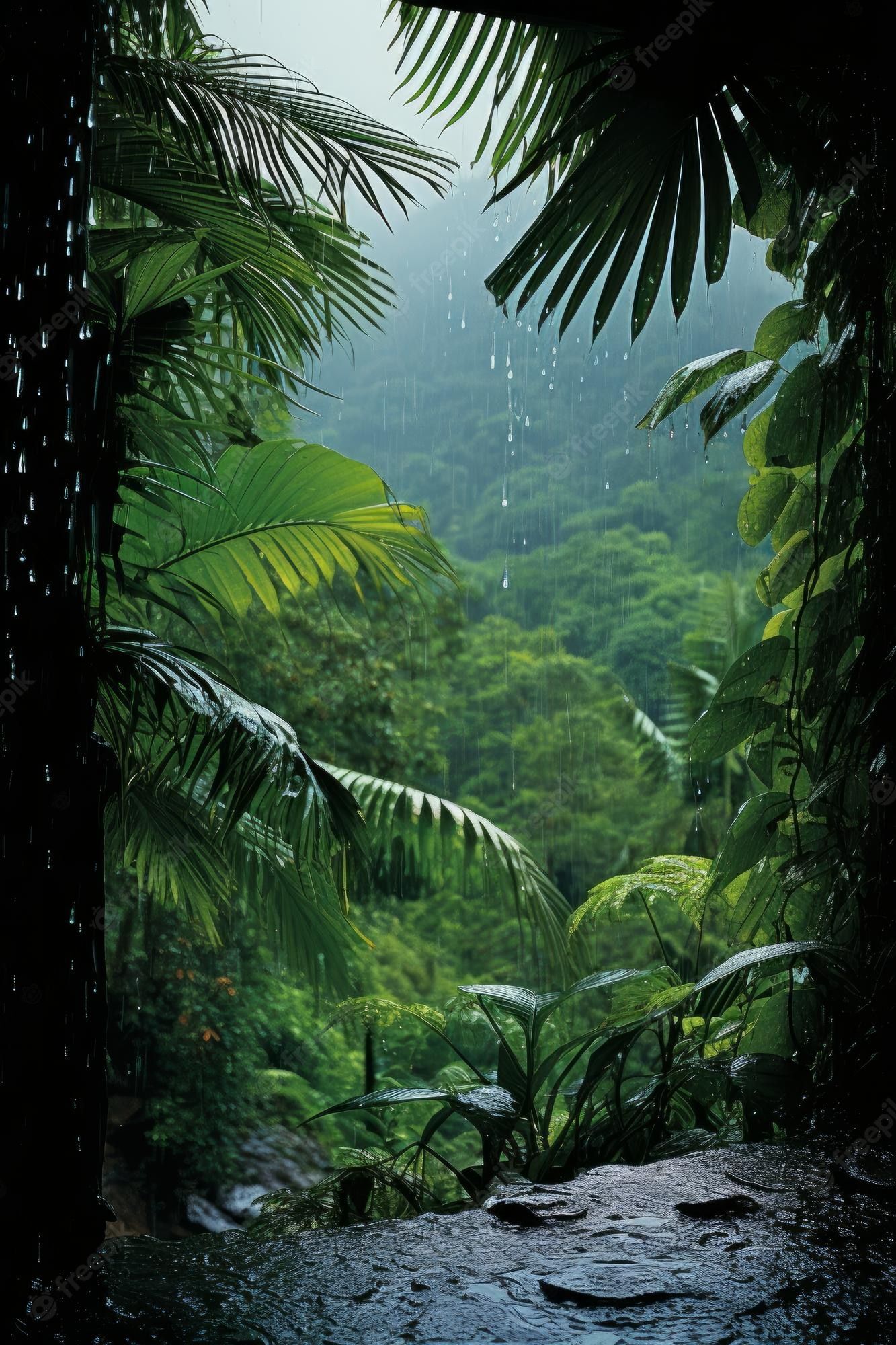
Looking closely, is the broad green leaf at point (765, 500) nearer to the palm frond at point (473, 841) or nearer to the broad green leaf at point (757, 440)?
the broad green leaf at point (757, 440)

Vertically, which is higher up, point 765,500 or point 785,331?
point 785,331

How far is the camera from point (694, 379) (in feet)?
6.79

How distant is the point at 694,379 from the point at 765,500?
0.29 metres

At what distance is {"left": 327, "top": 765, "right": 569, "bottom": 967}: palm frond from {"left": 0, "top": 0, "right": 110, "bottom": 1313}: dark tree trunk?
282cm

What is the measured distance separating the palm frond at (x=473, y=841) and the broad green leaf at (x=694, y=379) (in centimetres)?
241

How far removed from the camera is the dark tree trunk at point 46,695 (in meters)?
1.20

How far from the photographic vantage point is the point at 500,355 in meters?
19.4

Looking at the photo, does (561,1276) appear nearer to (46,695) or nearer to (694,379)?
(46,695)

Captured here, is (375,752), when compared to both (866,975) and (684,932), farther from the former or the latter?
(866,975)

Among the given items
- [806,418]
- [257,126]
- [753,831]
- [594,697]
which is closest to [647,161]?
[806,418]

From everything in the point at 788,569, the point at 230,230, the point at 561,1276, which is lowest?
the point at 561,1276

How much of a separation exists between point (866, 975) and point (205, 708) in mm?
1282

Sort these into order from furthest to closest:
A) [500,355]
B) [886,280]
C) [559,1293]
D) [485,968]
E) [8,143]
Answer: [500,355] < [485,968] < [886,280] < [8,143] < [559,1293]

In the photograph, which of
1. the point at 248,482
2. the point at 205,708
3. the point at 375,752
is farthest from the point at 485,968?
the point at 205,708
